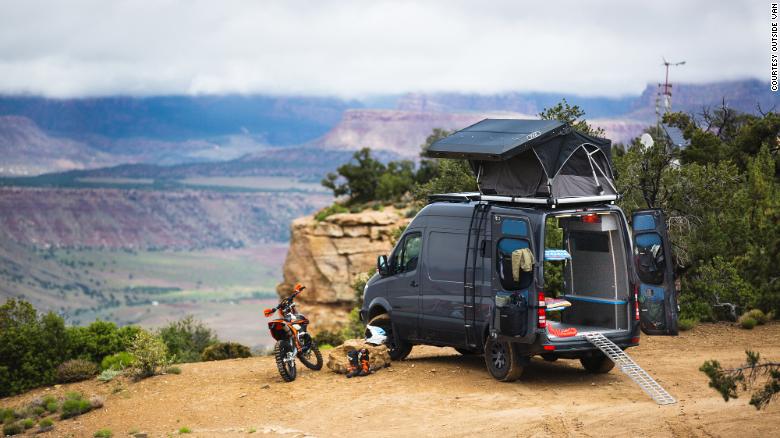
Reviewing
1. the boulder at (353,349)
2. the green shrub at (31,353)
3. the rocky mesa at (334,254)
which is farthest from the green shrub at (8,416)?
the rocky mesa at (334,254)

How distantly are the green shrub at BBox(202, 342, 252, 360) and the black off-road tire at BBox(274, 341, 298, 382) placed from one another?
8092 mm

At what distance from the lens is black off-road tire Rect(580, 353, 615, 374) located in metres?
17.0

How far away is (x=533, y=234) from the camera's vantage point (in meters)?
15.4

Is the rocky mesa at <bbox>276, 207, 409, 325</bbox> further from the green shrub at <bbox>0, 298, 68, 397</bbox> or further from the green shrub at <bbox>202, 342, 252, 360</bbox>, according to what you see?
the green shrub at <bbox>0, 298, 68, 397</bbox>

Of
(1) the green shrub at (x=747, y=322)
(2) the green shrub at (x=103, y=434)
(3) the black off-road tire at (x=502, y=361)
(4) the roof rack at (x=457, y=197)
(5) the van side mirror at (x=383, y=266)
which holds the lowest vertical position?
(2) the green shrub at (x=103, y=434)

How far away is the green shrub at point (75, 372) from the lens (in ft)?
66.7

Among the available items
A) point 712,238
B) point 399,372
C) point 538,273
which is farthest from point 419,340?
point 712,238

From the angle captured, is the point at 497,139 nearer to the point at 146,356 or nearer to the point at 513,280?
the point at 513,280

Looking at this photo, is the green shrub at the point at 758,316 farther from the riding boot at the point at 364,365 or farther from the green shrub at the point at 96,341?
the green shrub at the point at 96,341

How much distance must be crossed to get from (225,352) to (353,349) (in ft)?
28.5

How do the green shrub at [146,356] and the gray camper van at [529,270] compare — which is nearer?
the gray camper van at [529,270]

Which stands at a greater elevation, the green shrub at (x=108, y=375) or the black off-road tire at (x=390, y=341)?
the black off-road tire at (x=390, y=341)

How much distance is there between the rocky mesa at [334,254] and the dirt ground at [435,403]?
35764mm

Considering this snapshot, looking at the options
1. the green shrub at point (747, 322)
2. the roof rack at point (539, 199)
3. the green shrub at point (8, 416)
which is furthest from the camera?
the green shrub at point (747, 322)
